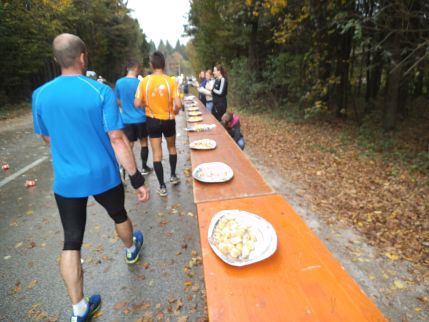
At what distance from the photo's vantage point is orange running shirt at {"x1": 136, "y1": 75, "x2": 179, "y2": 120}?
3.74m

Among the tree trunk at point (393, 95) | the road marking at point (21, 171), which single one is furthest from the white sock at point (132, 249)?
the tree trunk at point (393, 95)

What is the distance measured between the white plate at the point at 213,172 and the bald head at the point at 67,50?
1444 millimetres

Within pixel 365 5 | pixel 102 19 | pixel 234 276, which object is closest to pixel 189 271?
pixel 234 276

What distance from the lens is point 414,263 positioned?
10.0 ft

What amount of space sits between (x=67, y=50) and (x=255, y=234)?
1.83 meters

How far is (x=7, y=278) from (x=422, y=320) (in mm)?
4213

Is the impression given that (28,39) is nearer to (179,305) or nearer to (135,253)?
(135,253)

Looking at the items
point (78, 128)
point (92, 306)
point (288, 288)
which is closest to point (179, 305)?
point (92, 306)

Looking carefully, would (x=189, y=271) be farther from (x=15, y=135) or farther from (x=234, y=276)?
(x=15, y=135)

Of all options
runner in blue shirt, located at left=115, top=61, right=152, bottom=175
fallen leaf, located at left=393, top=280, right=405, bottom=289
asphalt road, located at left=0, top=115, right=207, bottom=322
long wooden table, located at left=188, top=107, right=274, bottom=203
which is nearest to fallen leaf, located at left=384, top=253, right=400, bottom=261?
fallen leaf, located at left=393, top=280, right=405, bottom=289

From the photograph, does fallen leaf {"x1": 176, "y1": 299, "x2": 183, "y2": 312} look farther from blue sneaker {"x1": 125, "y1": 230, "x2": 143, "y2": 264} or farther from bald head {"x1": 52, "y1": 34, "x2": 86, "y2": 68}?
bald head {"x1": 52, "y1": 34, "x2": 86, "y2": 68}

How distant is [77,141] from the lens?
6.35ft

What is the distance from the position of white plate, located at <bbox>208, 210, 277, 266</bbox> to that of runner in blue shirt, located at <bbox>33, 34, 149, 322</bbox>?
0.81 metres

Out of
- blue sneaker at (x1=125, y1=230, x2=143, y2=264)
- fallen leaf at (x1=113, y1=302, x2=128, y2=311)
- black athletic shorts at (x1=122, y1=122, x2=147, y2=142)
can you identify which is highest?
black athletic shorts at (x1=122, y1=122, x2=147, y2=142)
